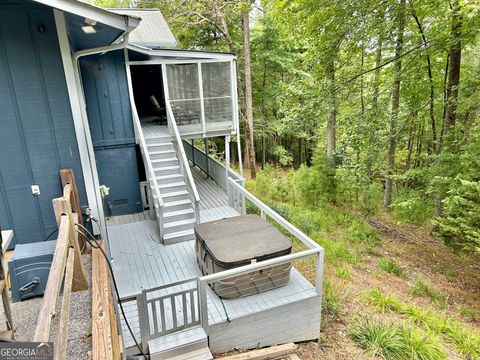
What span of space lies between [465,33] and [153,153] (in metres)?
7.21

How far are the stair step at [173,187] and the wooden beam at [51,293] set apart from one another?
4418mm

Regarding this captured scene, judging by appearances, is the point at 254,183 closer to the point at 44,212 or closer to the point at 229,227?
the point at 229,227

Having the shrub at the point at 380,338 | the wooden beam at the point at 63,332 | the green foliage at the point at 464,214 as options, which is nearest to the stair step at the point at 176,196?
the shrub at the point at 380,338

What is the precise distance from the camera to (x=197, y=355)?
408 centimetres

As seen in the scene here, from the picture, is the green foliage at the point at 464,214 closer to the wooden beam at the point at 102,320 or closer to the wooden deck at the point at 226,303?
the wooden deck at the point at 226,303

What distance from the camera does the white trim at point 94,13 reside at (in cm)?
356

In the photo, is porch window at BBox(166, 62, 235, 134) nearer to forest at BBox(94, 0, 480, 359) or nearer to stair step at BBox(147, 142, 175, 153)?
stair step at BBox(147, 142, 175, 153)

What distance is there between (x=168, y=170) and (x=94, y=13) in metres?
4.03

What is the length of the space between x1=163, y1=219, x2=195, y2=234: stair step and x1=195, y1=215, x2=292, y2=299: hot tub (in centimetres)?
119

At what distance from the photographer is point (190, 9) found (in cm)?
1268

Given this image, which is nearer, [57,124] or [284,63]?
[57,124]

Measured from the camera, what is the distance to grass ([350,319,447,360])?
14.5 feet

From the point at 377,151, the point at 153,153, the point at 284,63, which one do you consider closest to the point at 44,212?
the point at 153,153

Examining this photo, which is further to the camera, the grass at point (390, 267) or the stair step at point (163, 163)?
the stair step at point (163, 163)
